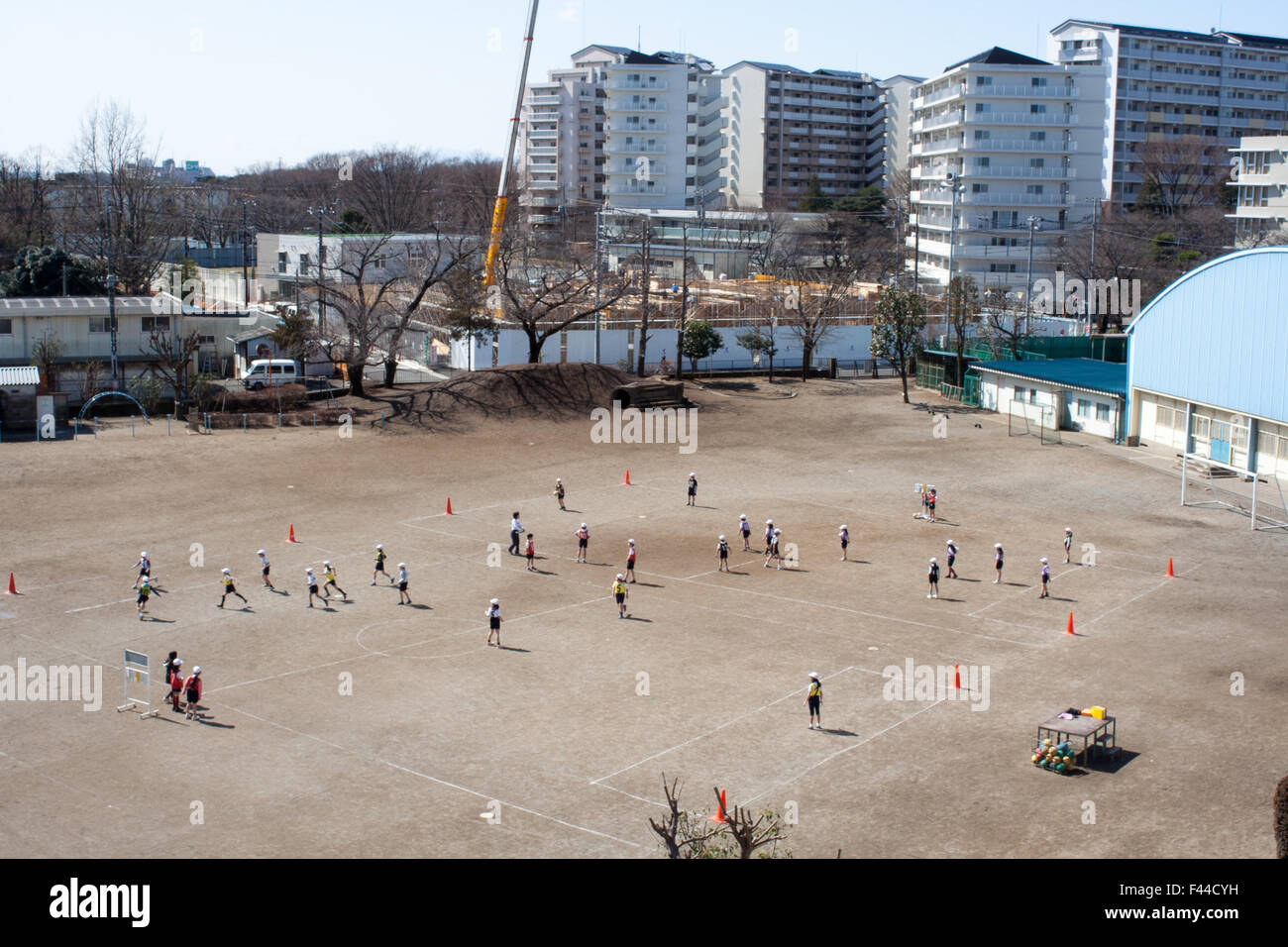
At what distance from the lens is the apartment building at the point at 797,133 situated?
419 ft

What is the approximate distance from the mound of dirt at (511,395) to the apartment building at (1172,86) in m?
70.3

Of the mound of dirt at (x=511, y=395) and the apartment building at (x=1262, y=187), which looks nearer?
the mound of dirt at (x=511, y=395)

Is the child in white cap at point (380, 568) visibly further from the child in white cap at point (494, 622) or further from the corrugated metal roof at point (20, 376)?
the corrugated metal roof at point (20, 376)

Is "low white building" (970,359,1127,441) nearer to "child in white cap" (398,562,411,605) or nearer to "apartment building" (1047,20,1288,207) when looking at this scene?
"child in white cap" (398,562,411,605)

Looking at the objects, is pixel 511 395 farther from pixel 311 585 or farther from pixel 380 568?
pixel 311 585

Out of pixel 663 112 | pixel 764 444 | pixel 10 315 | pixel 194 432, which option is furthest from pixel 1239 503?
pixel 663 112

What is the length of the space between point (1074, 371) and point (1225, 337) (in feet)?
46.2

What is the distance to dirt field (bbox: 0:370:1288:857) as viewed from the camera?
18016 mm

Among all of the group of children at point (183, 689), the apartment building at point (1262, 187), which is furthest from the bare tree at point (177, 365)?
the apartment building at point (1262, 187)

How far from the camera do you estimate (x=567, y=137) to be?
455 ft

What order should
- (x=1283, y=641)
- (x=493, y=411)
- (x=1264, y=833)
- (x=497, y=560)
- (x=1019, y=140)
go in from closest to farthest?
(x=1264, y=833), (x=1283, y=641), (x=497, y=560), (x=493, y=411), (x=1019, y=140)

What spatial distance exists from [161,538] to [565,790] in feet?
64.4

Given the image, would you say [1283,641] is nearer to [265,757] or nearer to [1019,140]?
[265,757]

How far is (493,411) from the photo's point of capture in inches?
2031
